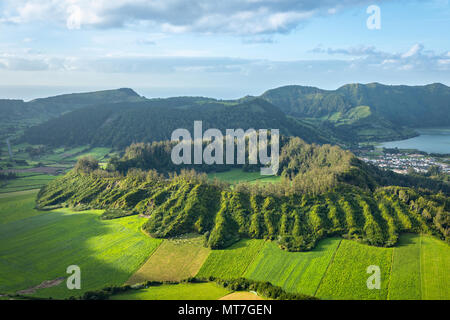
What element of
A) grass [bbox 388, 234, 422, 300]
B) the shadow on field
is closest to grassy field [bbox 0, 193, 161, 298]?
the shadow on field

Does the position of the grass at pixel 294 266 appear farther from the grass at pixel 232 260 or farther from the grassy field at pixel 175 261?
the grassy field at pixel 175 261

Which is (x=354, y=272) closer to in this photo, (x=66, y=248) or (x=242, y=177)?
(x=66, y=248)

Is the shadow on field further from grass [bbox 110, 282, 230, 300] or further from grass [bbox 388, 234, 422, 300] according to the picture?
grass [bbox 388, 234, 422, 300]

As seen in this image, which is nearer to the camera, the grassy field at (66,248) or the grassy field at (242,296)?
the grassy field at (242,296)

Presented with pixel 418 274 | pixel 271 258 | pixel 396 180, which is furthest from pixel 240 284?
pixel 396 180

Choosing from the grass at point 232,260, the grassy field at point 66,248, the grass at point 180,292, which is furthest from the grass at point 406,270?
the grassy field at point 66,248

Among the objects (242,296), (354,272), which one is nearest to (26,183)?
(242,296)
